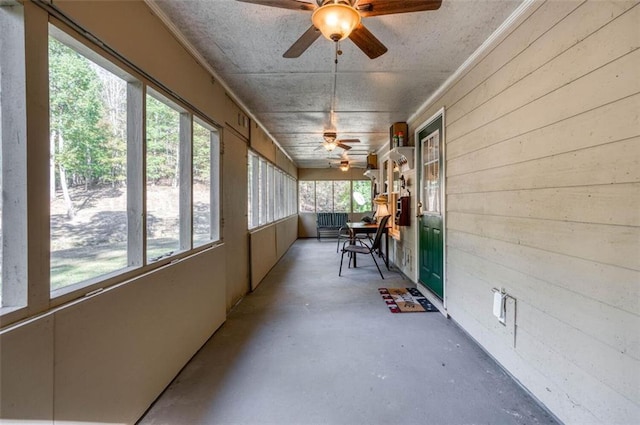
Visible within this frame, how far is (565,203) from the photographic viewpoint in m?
1.52

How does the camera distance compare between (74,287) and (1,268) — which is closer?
(1,268)

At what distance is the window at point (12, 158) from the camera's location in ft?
3.29

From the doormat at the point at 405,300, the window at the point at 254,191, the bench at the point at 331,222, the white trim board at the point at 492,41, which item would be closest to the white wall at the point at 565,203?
the white trim board at the point at 492,41

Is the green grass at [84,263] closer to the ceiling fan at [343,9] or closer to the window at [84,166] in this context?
the window at [84,166]

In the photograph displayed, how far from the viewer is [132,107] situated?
1667 mm

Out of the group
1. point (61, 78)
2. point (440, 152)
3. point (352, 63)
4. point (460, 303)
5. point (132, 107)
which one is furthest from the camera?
point (440, 152)

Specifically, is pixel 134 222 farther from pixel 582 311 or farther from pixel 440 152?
pixel 440 152

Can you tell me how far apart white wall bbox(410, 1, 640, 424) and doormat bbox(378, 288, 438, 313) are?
936 millimetres

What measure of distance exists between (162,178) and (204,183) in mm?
683

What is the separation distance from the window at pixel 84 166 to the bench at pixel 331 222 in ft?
26.2

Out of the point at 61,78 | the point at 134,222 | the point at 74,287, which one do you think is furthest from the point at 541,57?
the point at 74,287

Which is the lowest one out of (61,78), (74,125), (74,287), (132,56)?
(74,287)

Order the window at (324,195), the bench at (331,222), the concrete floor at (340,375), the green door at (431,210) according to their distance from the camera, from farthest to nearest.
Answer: the window at (324,195)
the bench at (331,222)
the green door at (431,210)
the concrete floor at (340,375)

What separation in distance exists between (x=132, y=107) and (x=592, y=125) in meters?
2.47
